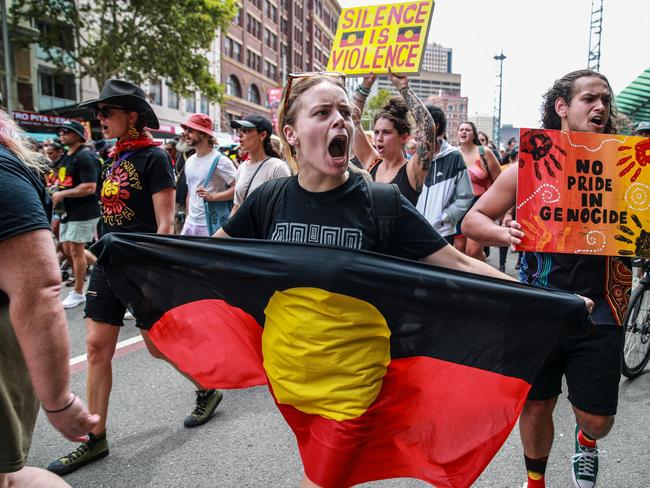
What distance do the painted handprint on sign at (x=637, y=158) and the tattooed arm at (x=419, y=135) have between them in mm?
1821

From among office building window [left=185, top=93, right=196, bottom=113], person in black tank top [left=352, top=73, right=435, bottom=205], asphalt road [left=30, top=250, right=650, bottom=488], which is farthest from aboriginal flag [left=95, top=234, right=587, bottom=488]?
office building window [left=185, top=93, right=196, bottom=113]

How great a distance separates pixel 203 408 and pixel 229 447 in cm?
48

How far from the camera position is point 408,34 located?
14.8ft

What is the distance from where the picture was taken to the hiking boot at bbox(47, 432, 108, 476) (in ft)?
10.1

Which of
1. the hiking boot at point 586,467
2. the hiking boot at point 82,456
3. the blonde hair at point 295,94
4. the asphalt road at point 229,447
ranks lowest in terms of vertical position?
the asphalt road at point 229,447

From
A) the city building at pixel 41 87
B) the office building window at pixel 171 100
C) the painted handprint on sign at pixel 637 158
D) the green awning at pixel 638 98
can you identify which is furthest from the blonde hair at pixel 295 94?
the office building window at pixel 171 100

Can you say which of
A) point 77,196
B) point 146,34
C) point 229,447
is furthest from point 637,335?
→ point 146,34

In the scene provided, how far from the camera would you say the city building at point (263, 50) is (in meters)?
47.8

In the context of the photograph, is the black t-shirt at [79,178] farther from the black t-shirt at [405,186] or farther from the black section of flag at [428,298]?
the black section of flag at [428,298]

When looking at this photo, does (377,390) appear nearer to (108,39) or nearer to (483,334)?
(483,334)

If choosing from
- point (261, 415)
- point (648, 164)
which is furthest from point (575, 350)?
point (261, 415)

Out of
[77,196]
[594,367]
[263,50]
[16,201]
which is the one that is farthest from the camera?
[263,50]

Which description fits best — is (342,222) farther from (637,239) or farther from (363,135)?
(363,135)

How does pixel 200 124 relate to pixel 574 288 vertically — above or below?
above
